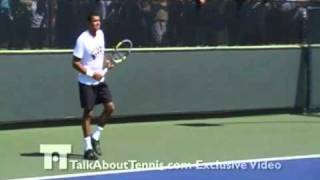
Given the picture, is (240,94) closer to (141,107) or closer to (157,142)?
(141,107)

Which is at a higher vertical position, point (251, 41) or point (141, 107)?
point (251, 41)

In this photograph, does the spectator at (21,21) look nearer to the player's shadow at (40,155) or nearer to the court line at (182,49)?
the court line at (182,49)

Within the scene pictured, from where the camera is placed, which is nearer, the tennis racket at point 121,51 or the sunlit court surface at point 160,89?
the sunlit court surface at point 160,89

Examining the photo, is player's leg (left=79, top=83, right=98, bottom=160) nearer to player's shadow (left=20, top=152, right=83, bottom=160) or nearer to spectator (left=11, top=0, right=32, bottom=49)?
player's shadow (left=20, top=152, right=83, bottom=160)

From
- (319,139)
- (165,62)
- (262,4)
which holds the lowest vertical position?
(319,139)

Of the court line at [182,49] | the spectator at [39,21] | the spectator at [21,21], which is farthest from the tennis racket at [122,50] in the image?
the spectator at [21,21]

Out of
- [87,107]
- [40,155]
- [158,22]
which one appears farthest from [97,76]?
[158,22]

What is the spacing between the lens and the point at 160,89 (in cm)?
1455

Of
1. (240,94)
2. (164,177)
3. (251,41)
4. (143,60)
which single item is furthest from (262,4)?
(164,177)

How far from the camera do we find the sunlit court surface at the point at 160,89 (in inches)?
400

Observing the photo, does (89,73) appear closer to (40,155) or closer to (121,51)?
(40,155)

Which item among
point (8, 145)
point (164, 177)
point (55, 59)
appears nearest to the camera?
point (164, 177)

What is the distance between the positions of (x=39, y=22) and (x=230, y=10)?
400 centimetres

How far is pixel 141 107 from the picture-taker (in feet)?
47.1
